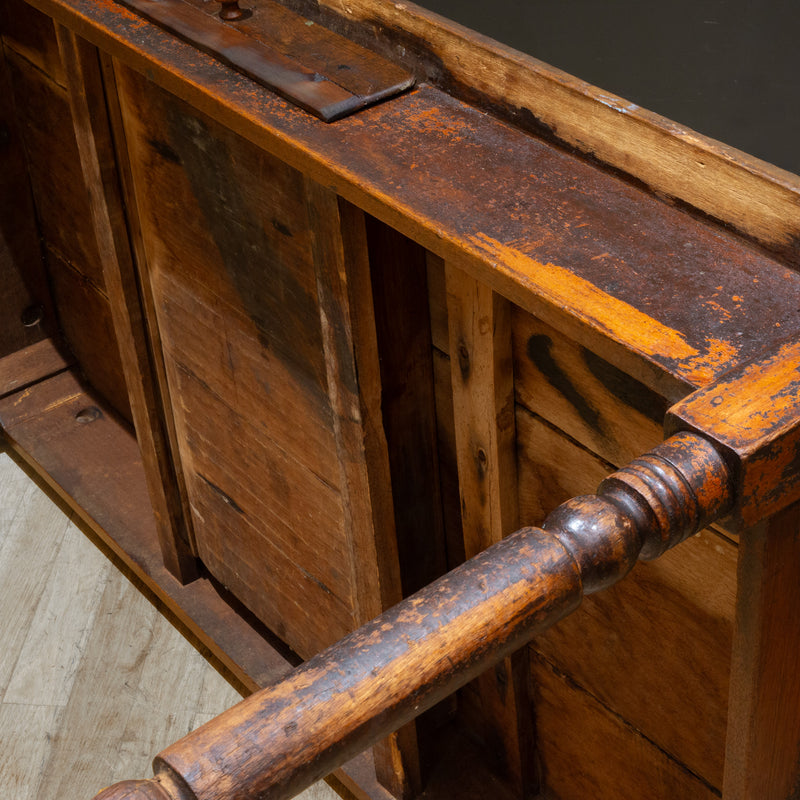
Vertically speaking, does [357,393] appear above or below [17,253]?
above

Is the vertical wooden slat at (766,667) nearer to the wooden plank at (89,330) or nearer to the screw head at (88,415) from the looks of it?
the wooden plank at (89,330)

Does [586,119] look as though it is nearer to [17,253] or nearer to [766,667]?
[766,667]

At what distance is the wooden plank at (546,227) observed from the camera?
0.99 meters

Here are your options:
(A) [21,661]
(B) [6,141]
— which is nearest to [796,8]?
(B) [6,141]

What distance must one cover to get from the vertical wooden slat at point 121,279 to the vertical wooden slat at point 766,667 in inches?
44.7

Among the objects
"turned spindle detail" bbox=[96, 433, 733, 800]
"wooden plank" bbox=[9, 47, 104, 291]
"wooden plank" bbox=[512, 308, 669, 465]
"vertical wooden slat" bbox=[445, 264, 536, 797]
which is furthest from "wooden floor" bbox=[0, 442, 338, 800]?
"turned spindle detail" bbox=[96, 433, 733, 800]

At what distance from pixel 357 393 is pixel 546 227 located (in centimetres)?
41

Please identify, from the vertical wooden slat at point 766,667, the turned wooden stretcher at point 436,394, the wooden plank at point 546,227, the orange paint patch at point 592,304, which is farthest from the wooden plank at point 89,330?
the vertical wooden slat at point 766,667

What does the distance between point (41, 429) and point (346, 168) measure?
156 cm

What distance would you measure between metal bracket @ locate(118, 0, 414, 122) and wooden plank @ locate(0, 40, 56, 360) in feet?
3.00

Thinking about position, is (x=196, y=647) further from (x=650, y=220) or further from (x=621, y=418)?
(x=650, y=220)

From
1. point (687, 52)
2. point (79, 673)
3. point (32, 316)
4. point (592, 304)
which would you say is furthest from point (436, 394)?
point (32, 316)

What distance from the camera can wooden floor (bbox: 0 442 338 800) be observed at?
2092mm

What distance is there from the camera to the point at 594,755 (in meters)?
1.62
